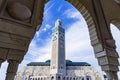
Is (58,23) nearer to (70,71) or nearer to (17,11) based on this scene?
(70,71)

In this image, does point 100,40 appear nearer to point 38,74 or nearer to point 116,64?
point 116,64

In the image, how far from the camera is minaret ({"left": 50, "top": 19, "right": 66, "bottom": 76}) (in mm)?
38825

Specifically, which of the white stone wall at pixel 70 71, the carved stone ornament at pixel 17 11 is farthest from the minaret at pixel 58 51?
the carved stone ornament at pixel 17 11

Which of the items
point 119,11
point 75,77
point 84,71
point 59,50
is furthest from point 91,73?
point 119,11

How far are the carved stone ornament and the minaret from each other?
37.1 m

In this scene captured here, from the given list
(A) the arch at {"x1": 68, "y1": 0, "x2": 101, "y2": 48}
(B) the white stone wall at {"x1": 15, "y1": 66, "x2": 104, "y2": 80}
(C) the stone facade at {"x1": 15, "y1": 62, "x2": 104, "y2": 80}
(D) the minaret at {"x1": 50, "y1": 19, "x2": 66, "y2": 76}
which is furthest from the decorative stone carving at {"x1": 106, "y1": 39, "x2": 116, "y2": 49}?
(B) the white stone wall at {"x1": 15, "y1": 66, "x2": 104, "y2": 80}

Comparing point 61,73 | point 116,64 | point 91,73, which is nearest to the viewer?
point 116,64

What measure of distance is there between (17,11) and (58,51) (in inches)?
1507

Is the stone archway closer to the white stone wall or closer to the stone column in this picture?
the stone column

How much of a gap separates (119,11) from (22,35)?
2.37 meters

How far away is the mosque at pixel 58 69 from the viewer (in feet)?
127

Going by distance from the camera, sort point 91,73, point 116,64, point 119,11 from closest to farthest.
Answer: point 116,64
point 119,11
point 91,73

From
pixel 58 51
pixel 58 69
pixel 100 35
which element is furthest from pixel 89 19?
pixel 58 51

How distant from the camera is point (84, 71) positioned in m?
42.3
